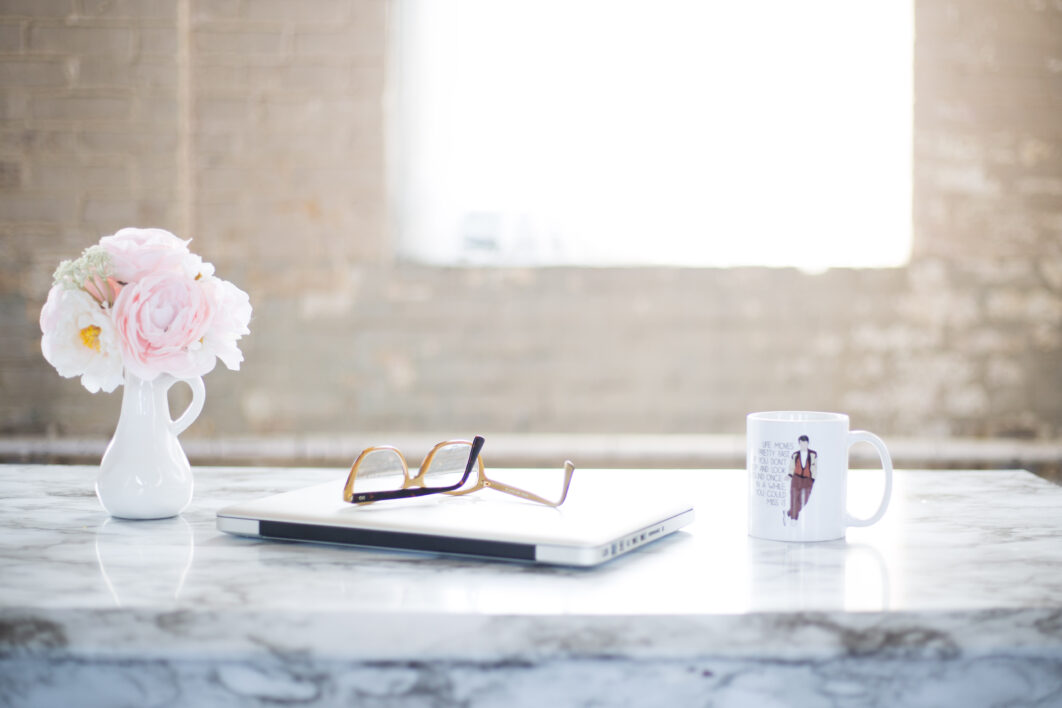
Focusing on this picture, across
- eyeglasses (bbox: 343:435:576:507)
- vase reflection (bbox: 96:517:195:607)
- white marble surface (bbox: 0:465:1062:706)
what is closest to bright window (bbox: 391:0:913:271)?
eyeglasses (bbox: 343:435:576:507)

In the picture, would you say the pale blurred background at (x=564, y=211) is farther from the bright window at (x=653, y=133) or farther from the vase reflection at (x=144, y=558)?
the vase reflection at (x=144, y=558)

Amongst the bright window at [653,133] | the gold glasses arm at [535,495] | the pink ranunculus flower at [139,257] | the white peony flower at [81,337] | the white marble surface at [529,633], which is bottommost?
the white marble surface at [529,633]

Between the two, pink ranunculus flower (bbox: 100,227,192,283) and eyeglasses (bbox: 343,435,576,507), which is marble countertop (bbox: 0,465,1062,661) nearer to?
eyeglasses (bbox: 343,435,576,507)

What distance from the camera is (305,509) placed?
81 cm

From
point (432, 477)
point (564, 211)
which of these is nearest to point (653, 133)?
point (564, 211)

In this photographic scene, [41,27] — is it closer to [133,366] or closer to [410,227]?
[410,227]

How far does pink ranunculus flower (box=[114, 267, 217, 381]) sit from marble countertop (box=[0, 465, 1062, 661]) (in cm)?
16

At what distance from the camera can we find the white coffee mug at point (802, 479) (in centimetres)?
81

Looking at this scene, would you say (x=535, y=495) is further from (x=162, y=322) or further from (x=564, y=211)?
(x=564, y=211)

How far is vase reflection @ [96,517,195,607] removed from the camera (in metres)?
0.67

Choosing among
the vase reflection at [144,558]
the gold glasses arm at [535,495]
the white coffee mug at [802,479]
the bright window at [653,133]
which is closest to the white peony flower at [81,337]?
the vase reflection at [144,558]

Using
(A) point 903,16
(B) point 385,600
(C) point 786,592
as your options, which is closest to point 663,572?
(C) point 786,592

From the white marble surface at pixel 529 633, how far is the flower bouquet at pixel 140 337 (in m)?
0.17

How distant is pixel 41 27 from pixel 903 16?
238cm
